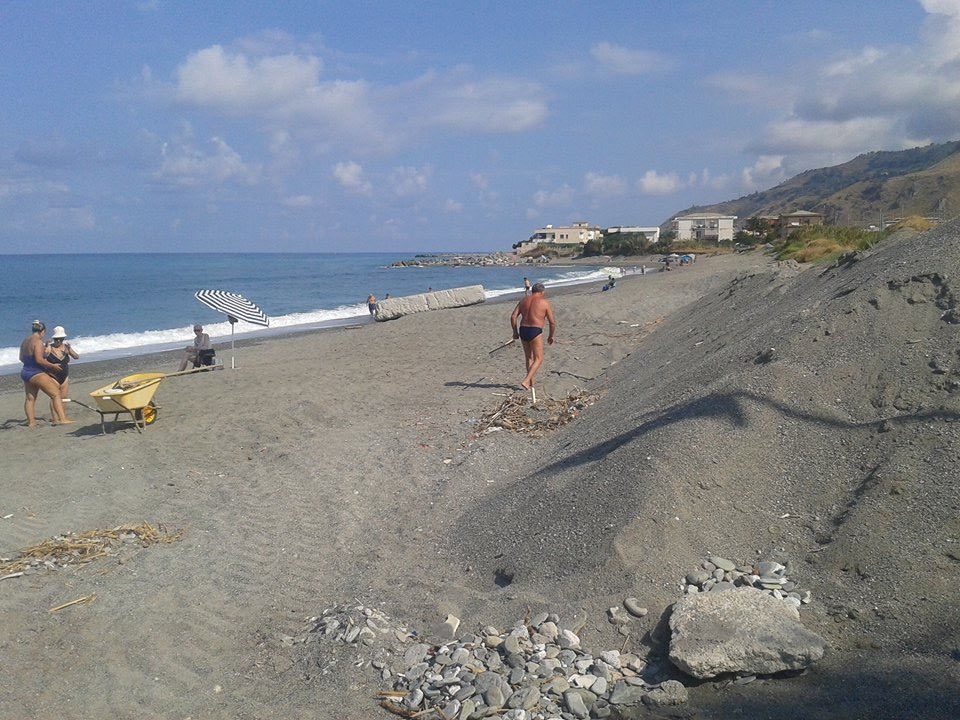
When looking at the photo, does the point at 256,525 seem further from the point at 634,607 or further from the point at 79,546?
the point at 634,607

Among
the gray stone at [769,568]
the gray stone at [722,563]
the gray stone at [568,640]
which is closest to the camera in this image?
the gray stone at [568,640]

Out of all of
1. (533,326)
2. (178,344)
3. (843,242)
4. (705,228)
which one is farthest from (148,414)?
(705,228)

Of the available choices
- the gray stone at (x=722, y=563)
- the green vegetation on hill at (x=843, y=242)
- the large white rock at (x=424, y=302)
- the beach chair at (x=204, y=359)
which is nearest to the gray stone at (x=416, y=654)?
the gray stone at (x=722, y=563)

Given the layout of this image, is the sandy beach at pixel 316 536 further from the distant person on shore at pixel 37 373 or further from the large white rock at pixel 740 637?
the distant person on shore at pixel 37 373

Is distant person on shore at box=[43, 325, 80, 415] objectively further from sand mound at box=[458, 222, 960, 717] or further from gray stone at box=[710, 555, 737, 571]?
gray stone at box=[710, 555, 737, 571]

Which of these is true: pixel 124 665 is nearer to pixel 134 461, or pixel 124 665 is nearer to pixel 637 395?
pixel 134 461

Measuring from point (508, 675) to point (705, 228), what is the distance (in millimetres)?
107296

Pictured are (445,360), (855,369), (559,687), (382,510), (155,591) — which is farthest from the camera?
(445,360)

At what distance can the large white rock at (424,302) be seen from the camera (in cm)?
3070

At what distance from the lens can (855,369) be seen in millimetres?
6332

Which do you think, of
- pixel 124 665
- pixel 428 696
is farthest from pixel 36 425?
pixel 428 696

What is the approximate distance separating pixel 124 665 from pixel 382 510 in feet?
9.82

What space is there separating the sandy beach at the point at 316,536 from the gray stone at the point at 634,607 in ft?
0.23

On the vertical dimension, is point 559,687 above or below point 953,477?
below
